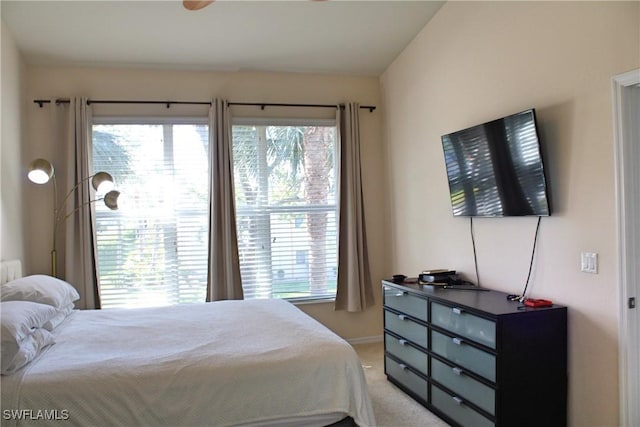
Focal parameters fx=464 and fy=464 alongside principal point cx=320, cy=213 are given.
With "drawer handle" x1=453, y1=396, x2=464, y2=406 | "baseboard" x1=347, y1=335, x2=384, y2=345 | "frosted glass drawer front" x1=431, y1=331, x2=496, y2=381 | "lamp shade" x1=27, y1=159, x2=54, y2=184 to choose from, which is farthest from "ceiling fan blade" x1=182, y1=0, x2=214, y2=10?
"baseboard" x1=347, y1=335, x2=384, y2=345

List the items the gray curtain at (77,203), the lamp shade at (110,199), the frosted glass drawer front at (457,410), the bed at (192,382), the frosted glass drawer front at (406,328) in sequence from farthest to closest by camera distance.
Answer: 1. the gray curtain at (77,203)
2. the lamp shade at (110,199)
3. the frosted glass drawer front at (406,328)
4. the frosted glass drawer front at (457,410)
5. the bed at (192,382)

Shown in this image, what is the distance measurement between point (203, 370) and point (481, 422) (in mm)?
1638

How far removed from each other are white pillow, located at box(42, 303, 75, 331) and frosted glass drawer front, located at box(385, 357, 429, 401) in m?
Answer: 2.44

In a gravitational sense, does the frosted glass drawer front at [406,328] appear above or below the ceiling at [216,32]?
below

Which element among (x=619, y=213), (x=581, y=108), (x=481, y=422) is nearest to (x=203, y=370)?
(x=481, y=422)

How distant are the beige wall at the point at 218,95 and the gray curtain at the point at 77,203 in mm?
126

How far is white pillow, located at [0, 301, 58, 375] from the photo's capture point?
6.93ft

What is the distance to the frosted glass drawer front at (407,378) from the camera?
3281 millimetres

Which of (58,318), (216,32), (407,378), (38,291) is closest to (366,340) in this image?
(407,378)

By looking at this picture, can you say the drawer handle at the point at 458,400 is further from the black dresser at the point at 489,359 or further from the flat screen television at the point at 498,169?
the flat screen television at the point at 498,169

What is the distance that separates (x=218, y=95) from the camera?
4652 mm

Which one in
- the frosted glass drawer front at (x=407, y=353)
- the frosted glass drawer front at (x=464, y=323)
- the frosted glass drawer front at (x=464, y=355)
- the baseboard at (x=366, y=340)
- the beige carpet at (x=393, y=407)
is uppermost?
the frosted glass drawer front at (x=464, y=323)

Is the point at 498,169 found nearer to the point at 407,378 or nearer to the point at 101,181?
the point at 407,378

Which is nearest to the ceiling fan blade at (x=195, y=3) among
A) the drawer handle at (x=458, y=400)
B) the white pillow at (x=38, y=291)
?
the white pillow at (x=38, y=291)
